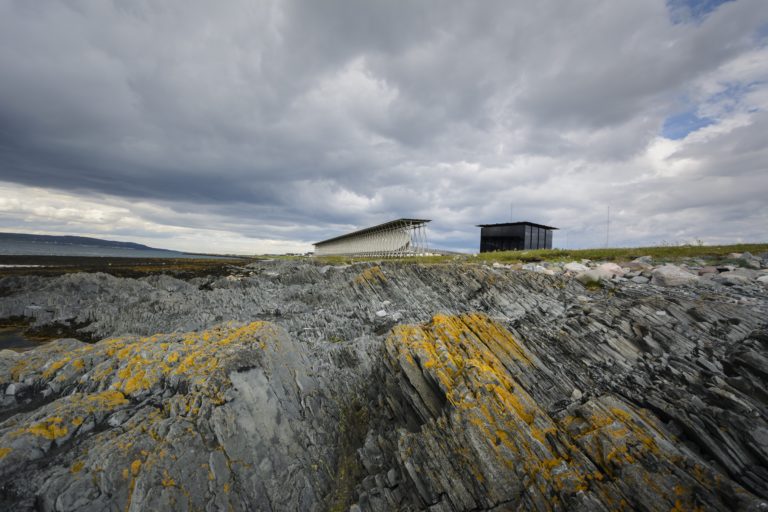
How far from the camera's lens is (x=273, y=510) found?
20.0ft

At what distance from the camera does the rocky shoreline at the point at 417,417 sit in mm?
4875

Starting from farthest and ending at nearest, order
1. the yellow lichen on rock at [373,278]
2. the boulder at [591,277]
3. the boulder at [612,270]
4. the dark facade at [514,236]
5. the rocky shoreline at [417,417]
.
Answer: the dark facade at [514,236] < the yellow lichen on rock at [373,278] < the boulder at [612,270] < the boulder at [591,277] < the rocky shoreline at [417,417]

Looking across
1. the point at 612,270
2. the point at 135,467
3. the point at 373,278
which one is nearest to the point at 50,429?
the point at 135,467

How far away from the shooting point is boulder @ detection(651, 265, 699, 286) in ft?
48.5

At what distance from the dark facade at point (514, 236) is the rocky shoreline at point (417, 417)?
34.9m

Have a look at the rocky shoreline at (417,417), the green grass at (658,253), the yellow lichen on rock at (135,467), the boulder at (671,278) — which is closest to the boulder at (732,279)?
the boulder at (671,278)

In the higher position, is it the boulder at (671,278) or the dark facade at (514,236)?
the dark facade at (514,236)

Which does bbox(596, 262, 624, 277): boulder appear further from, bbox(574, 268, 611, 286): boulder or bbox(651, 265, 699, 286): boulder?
bbox(651, 265, 699, 286): boulder

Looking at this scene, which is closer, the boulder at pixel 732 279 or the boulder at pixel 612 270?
the boulder at pixel 732 279

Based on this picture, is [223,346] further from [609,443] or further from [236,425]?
[609,443]

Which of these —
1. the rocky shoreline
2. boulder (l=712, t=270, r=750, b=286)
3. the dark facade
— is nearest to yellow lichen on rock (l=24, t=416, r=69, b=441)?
the rocky shoreline

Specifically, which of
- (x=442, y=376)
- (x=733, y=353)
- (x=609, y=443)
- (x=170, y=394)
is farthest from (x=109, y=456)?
(x=733, y=353)

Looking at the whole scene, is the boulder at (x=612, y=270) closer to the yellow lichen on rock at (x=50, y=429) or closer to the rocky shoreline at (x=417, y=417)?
the rocky shoreline at (x=417, y=417)

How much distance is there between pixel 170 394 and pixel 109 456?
1.84 metres
